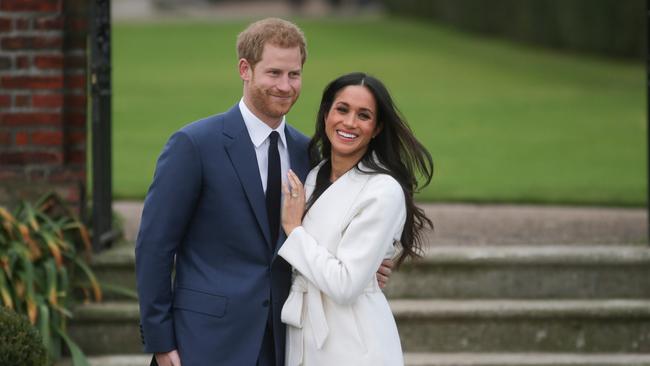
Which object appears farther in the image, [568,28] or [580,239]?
[568,28]

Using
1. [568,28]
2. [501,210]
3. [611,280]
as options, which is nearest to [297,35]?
[611,280]

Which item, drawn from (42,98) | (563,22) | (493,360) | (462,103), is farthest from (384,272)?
(563,22)

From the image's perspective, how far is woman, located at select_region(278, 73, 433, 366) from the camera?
12.9ft

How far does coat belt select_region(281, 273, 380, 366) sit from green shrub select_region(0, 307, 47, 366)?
102 cm

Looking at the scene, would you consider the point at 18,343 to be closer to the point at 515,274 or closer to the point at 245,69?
the point at 245,69

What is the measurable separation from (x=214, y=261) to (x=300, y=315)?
334mm

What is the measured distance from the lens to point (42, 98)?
6.37m

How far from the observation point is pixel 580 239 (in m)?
7.17

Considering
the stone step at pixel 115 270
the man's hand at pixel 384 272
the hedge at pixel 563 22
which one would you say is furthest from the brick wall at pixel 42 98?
the hedge at pixel 563 22

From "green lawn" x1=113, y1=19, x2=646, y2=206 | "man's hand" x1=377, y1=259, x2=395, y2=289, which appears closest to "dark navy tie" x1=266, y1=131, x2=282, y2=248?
"man's hand" x1=377, y1=259, x2=395, y2=289

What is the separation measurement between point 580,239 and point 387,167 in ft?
11.0

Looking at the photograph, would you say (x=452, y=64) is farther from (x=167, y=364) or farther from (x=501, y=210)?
(x=167, y=364)

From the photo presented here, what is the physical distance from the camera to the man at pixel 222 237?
158 inches

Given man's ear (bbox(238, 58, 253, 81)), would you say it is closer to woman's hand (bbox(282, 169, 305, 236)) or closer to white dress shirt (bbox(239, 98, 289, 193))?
white dress shirt (bbox(239, 98, 289, 193))
